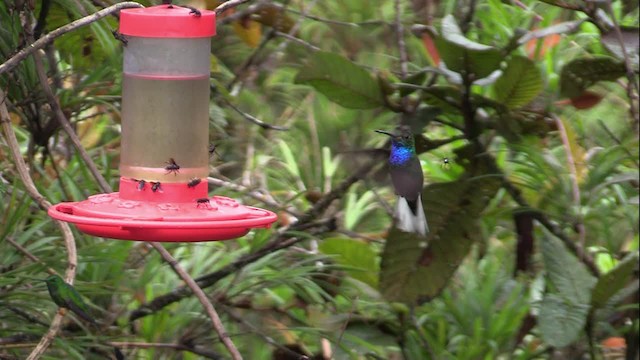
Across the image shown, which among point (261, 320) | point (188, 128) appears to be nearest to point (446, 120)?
point (261, 320)

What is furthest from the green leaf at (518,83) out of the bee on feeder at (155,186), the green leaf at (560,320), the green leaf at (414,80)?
the bee on feeder at (155,186)

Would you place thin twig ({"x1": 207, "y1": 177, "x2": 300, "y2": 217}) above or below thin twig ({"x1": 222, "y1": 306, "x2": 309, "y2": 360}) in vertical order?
above

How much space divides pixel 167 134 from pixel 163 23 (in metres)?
0.31

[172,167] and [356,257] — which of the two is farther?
[356,257]

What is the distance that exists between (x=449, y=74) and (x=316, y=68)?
34 cm

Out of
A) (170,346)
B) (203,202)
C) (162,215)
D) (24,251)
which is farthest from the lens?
(170,346)

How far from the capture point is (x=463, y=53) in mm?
3055

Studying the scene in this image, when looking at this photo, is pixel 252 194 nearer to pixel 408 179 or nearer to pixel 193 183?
pixel 408 179

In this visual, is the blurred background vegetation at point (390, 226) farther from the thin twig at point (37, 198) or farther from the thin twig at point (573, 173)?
the thin twig at point (37, 198)

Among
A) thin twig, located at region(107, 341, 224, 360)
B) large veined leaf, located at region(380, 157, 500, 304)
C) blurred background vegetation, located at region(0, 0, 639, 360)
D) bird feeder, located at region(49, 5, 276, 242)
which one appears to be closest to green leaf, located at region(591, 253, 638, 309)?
blurred background vegetation, located at region(0, 0, 639, 360)

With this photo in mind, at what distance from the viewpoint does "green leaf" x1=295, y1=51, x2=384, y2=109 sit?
313 centimetres

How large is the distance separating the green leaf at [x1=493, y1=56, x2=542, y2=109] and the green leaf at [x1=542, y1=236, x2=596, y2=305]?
445 mm

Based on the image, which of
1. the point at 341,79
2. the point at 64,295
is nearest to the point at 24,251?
the point at 64,295

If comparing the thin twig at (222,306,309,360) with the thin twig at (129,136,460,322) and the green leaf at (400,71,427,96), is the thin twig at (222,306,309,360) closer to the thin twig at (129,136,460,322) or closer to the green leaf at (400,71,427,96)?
the thin twig at (129,136,460,322)
